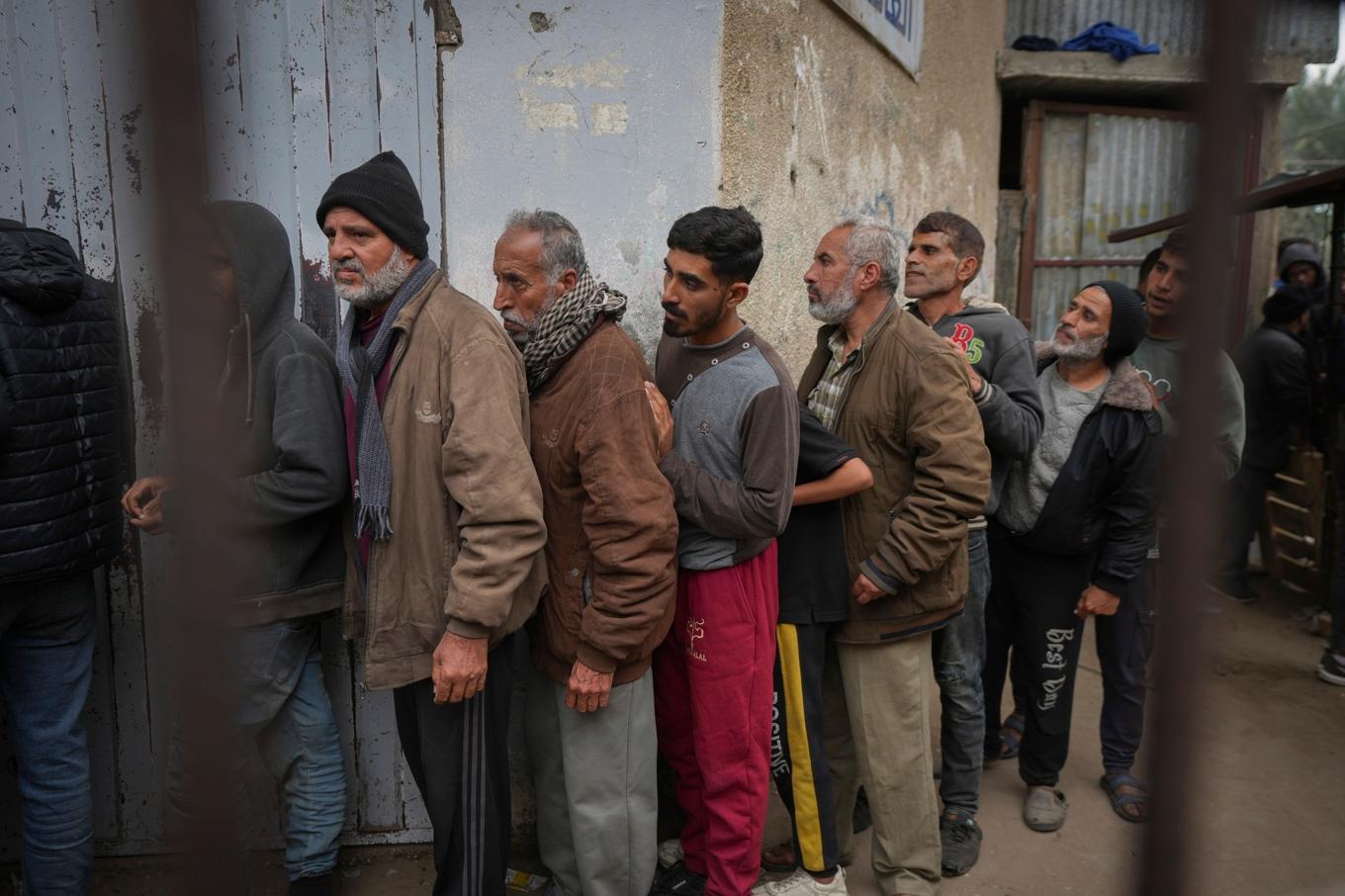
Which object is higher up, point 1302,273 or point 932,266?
point 1302,273

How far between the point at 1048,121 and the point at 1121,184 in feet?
2.59

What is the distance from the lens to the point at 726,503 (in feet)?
7.12

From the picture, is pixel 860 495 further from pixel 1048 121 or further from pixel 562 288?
pixel 1048 121

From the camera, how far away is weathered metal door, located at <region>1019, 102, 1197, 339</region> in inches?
276

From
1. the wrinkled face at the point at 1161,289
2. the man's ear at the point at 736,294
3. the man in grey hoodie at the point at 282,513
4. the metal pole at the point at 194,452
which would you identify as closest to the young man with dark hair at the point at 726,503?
the man's ear at the point at 736,294

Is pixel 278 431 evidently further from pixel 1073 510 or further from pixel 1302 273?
pixel 1302 273

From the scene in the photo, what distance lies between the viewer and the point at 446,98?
263 cm

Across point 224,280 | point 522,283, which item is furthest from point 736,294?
point 224,280

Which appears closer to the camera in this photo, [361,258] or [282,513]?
[361,258]

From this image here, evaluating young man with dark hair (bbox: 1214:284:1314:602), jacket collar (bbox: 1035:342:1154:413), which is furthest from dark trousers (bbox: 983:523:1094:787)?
young man with dark hair (bbox: 1214:284:1314:602)

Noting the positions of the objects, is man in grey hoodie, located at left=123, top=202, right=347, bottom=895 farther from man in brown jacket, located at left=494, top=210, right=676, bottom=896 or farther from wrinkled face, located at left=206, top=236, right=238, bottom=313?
man in brown jacket, located at left=494, top=210, right=676, bottom=896

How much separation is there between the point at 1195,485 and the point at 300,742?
2.41 meters

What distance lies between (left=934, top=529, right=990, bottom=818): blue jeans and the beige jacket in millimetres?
1462

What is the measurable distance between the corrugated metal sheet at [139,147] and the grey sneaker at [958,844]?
6.75 ft
